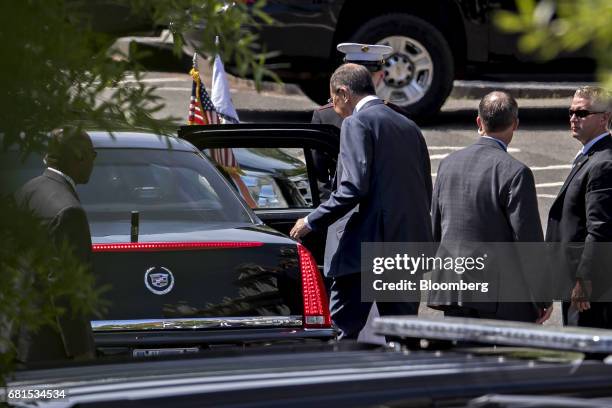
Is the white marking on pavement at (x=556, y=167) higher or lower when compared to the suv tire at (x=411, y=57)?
lower

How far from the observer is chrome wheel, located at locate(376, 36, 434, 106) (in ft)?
44.3

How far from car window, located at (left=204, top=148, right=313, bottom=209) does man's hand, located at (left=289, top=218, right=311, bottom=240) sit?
0.94 meters

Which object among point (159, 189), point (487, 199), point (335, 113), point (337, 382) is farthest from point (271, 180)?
point (337, 382)

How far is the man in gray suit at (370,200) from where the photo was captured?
6.27 metres

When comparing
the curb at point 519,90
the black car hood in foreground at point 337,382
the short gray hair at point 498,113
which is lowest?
the black car hood in foreground at point 337,382

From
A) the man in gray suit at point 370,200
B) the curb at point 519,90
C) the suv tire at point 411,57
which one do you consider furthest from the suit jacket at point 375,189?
the curb at point 519,90

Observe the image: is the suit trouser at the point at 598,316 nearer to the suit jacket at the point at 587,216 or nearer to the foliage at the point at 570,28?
the suit jacket at the point at 587,216

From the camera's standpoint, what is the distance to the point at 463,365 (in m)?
2.93

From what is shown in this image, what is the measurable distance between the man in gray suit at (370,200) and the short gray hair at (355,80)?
155 millimetres

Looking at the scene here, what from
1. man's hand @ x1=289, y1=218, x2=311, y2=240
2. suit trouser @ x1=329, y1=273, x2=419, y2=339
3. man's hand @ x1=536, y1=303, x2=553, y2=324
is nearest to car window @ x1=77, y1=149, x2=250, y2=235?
man's hand @ x1=289, y1=218, x2=311, y2=240

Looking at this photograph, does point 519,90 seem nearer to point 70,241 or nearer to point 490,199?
point 490,199

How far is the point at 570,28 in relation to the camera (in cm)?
181

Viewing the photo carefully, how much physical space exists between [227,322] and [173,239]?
0.45 meters

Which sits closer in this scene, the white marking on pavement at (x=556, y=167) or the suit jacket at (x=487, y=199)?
the suit jacket at (x=487, y=199)
